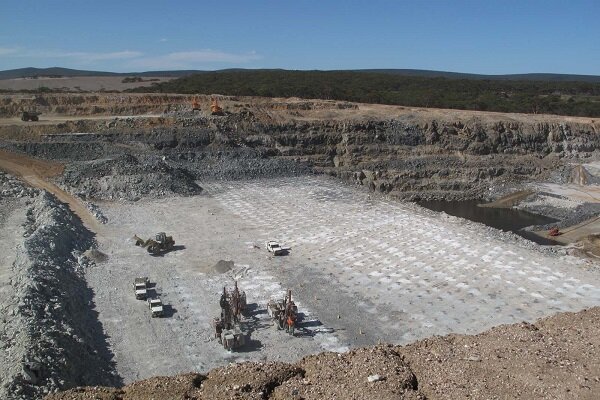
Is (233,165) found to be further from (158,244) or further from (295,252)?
(295,252)

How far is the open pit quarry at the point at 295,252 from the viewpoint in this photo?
8.59m

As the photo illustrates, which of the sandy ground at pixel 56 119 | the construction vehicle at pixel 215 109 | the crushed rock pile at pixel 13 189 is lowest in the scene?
the crushed rock pile at pixel 13 189

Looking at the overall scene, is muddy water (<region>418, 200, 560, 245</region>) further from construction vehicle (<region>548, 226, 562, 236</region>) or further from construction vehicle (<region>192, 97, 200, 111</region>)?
construction vehicle (<region>192, 97, 200, 111</region>)

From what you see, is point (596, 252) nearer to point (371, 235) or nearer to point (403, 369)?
point (371, 235)

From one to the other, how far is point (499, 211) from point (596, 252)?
12630 mm

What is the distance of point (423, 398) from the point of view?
755 cm

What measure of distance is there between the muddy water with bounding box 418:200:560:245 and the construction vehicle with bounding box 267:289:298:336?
1767 centimetres

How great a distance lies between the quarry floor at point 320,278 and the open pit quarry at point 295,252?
0.08 m

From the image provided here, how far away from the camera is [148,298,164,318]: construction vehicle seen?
1461cm

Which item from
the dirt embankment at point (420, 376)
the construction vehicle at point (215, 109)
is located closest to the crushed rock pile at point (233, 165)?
the construction vehicle at point (215, 109)

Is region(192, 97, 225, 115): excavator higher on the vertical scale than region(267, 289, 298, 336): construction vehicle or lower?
higher

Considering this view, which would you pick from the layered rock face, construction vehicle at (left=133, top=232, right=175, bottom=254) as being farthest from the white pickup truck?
the layered rock face

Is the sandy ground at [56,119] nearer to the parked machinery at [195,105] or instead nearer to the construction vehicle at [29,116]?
the construction vehicle at [29,116]

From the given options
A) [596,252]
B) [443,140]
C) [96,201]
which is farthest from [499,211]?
[96,201]
